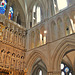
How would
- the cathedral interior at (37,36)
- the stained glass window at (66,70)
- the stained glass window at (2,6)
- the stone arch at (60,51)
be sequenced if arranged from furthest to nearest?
the stained glass window at (66,70), the stained glass window at (2,6), the cathedral interior at (37,36), the stone arch at (60,51)

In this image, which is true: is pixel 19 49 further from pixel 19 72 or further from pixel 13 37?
pixel 19 72

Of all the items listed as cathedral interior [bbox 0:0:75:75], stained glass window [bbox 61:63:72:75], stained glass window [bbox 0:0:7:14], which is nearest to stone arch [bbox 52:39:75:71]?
cathedral interior [bbox 0:0:75:75]

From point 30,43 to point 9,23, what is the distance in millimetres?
3091

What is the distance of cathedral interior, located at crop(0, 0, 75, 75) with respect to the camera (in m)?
10.4

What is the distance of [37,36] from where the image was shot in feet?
43.0

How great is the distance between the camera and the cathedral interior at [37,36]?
34.0 feet

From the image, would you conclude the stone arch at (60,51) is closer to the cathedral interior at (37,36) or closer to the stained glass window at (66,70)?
the cathedral interior at (37,36)

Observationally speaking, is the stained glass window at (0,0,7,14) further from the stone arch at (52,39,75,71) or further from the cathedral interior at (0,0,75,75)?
the stone arch at (52,39,75,71)

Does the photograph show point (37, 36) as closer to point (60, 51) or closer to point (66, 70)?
point (60, 51)

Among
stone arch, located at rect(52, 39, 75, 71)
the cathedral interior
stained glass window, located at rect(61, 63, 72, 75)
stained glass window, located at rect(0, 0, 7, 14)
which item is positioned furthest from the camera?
stained glass window, located at rect(61, 63, 72, 75)

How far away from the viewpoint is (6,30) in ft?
39.9

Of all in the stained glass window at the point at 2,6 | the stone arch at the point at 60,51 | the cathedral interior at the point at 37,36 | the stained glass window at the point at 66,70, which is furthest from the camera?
the stained glass window at the point at 66,70

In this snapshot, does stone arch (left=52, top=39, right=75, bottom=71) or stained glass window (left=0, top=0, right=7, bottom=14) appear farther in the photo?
stained glass window (left=0, top=0, right=7, bottom=14)

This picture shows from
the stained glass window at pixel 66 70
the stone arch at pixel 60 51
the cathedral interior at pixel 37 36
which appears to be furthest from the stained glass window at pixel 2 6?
the stained glass window at pixel 66 70
